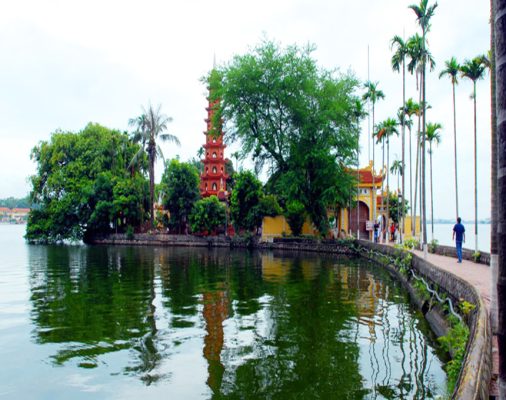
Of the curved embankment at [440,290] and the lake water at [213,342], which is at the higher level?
the curved embankment at [440,290]

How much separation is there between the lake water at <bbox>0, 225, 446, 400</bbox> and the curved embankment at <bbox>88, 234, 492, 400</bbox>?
78cm

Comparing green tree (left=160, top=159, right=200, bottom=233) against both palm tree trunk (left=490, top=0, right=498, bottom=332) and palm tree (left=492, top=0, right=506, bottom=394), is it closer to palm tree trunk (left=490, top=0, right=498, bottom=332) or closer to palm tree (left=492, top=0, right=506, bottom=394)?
palm tree trunk (left=490, top=0, right=498, bottom=332)

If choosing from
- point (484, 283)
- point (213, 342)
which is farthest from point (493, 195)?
point (213, 342)

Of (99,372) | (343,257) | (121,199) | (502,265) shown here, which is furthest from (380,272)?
(121,199)

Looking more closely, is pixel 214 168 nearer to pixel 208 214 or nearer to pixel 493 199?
pixel 208 214

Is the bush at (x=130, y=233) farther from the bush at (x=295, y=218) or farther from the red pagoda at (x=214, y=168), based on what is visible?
the bush at (x=295, y=218)

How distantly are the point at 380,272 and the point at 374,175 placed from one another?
745 inches

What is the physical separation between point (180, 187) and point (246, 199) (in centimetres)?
885

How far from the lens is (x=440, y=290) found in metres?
11.7

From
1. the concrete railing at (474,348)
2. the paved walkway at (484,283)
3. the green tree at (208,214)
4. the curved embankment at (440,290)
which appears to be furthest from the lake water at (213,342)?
the green tree at (208,214)

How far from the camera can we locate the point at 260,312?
1280 cm

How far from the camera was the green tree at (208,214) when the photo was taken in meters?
45.0

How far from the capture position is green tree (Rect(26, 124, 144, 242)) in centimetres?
4883

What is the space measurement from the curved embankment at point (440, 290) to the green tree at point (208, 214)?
230cm
